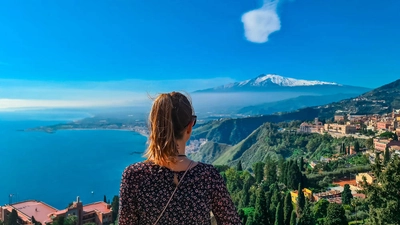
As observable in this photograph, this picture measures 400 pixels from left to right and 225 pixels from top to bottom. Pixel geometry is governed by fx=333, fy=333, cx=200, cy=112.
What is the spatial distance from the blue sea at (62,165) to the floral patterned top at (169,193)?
23.8m

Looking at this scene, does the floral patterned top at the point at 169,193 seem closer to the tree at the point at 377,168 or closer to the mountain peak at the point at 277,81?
the tree at the point at 377,168

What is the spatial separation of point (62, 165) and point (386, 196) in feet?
174

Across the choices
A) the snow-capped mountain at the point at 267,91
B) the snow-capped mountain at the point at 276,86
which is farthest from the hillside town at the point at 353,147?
the snow-capped mountain at the point at 276,86

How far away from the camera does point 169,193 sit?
74 centimetres

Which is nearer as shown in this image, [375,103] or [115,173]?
[115,173]

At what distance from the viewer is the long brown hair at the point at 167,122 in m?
0.75

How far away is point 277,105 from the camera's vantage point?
394 feet

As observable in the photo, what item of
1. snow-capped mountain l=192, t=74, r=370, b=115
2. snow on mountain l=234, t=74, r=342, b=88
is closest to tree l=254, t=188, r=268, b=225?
snow-capped mountain l=192, t=74, r=370, b=115

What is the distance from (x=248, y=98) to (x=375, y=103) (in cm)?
9740

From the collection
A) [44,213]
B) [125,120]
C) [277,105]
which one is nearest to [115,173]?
[44,213]

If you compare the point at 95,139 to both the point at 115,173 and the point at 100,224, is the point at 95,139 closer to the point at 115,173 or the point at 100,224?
the point at 115,173

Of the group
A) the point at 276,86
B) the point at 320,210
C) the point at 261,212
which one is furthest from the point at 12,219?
the point at 276,86

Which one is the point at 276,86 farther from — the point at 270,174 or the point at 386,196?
the point at 386,196

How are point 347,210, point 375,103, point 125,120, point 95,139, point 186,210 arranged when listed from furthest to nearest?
point 125,120
point 95,139
point 375,103
point 347,210
point 186,210
